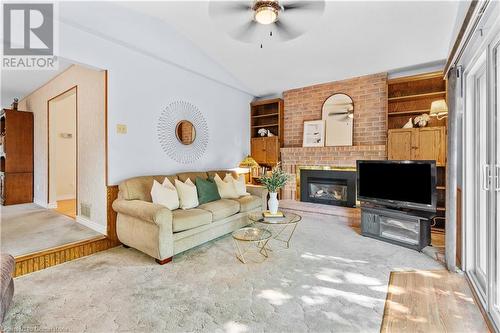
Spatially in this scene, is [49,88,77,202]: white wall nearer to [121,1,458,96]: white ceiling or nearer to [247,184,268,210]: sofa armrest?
[121,1,458,96]: white ceiling

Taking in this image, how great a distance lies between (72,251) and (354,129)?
4.75m

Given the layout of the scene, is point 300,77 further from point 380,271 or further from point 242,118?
point 380,271

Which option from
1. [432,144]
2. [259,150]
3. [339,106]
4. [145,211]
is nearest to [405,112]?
[432,144]

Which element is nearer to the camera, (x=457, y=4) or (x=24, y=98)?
(x=457, y=4)

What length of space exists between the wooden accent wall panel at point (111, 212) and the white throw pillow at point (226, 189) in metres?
1.50

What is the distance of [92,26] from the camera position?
294cm

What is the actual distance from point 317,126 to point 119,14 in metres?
3.76

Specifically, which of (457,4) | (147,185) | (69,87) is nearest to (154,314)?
(147,185)

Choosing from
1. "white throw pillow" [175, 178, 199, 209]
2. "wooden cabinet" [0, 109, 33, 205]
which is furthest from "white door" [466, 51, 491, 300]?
"wooden cabinet" [0, 109, 33, 205]

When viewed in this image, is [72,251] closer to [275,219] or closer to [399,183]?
[275,219]

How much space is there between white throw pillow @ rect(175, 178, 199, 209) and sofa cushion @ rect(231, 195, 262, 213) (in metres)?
0.76

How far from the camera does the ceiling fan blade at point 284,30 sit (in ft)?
7.23

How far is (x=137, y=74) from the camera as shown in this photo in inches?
139

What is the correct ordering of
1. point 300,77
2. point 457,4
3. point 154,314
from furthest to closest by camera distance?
point 300,77, point 457,4, point 154,314
